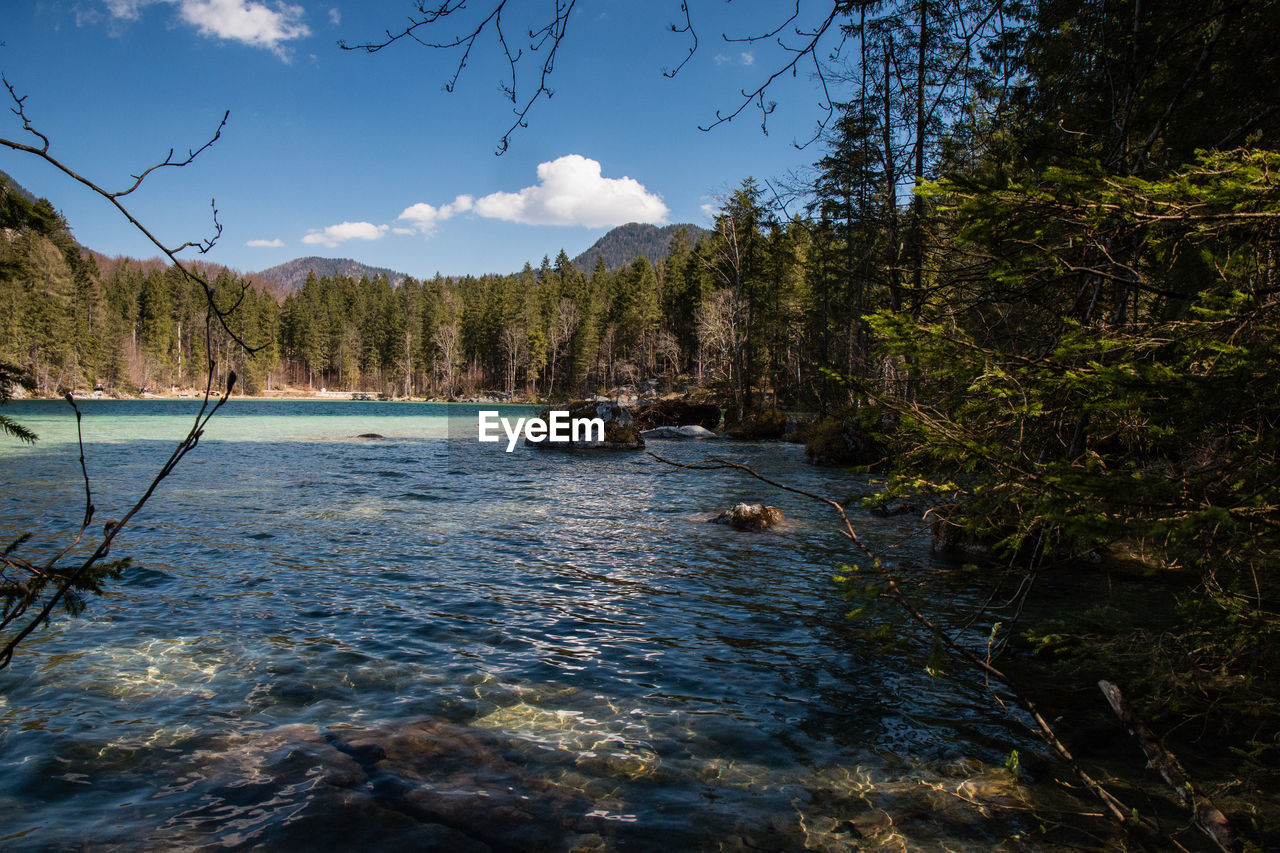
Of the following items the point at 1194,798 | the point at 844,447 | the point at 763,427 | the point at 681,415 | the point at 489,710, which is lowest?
the point at 489,710

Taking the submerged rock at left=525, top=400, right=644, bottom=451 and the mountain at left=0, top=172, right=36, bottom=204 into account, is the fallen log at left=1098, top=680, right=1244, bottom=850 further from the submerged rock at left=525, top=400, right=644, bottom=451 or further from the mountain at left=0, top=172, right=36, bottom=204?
the submerged rock at left=525, top=400, right=644, bottom=451

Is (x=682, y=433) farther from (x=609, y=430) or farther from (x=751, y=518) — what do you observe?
(x=751, y=518)

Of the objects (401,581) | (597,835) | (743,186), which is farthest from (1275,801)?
(743,186)

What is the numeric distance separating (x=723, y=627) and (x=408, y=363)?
340ft

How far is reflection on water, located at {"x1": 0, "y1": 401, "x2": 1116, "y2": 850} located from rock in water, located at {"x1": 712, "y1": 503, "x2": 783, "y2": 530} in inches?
59.2

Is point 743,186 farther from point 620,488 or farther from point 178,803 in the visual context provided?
point 178,803

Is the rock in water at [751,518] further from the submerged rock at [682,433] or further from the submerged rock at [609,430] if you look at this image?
the submerged rock at [682,433]

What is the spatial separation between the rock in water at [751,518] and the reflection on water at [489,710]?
1.50 meters

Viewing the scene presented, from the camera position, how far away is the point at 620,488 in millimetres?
16750

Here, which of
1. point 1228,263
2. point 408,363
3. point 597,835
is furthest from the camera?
point 408,363

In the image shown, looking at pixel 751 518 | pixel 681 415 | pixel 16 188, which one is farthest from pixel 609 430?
pixel 16 188

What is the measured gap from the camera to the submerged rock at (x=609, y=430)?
2727 cm

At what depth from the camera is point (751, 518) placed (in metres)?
11.6

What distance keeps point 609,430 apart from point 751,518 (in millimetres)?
16279
